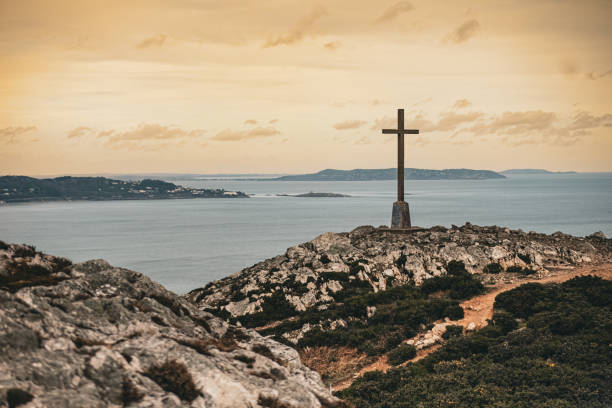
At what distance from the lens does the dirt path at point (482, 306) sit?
19.3 metres

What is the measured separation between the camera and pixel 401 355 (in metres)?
19.5

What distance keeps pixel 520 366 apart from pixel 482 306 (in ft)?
22.9

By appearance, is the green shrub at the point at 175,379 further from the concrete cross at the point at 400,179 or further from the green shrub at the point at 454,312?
the concrete cross at the point at 400,179

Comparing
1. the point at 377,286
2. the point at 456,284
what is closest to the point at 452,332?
the point at 456,284

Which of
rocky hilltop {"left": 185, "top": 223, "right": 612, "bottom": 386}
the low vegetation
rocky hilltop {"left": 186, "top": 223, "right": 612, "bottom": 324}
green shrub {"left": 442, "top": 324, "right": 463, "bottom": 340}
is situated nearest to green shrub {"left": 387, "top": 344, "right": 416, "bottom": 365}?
rocky hilltop {"left": 185, "top": 223, "right": 612, "bottom": 386}

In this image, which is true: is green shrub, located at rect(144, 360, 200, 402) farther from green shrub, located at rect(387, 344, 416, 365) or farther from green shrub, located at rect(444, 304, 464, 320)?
green shrub, located at rect(444, 304, 464, 320)

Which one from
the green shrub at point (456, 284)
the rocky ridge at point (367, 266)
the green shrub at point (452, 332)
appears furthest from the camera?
the rocky ridge at point (367, 266)

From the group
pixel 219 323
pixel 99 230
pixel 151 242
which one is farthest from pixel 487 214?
pixel 219 323

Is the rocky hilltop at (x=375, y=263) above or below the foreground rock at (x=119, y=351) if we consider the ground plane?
below

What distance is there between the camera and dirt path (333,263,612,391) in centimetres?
1934

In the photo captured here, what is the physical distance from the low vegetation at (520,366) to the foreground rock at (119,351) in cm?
628

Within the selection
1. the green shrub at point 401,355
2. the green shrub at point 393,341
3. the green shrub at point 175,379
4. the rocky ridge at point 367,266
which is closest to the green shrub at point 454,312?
the green shrub at point 393,341

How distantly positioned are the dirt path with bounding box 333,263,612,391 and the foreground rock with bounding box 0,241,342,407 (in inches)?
346

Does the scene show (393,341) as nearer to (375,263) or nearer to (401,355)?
(401,355)
